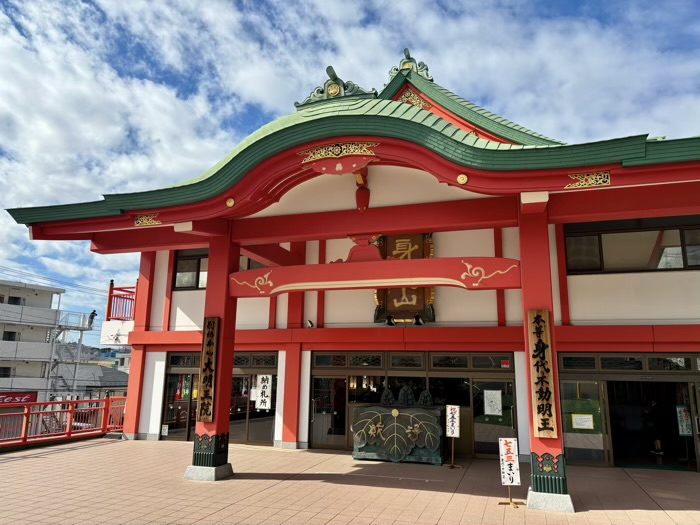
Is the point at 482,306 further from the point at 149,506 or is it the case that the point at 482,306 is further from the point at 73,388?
the point at 73,388

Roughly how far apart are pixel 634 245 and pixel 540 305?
4.30 metres

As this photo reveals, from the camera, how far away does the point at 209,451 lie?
334 inches

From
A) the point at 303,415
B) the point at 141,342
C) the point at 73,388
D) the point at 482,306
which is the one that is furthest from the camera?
the point at 73,388

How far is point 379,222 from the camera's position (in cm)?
862

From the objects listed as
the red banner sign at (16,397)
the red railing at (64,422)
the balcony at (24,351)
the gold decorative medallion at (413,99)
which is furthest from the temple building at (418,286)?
the balcony at (24,351)

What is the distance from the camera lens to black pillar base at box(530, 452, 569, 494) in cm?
673

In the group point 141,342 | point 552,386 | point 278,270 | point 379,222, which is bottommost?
point 552,386

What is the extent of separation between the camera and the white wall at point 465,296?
10820 mm

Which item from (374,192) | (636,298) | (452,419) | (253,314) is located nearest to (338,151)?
(374,192)

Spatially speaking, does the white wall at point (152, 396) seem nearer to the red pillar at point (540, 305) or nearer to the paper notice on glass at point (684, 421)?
the red pillar at point (540, 305)

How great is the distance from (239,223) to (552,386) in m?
6.22

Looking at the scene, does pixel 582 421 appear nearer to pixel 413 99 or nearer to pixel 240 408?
pixel 240 408

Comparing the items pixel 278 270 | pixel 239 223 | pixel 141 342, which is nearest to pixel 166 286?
pixel 141 342

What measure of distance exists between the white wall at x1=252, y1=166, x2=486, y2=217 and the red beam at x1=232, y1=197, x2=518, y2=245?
141mm
